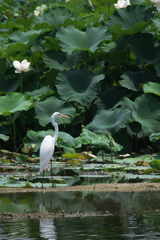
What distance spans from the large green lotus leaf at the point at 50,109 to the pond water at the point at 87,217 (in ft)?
11.4

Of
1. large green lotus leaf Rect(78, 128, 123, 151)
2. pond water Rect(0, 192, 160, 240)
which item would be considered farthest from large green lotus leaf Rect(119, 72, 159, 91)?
→ pond water Rect(0, 192, 160, 240)

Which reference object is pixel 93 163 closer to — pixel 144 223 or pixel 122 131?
pixel 122 131

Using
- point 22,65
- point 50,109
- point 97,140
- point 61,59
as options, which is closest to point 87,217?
point 97,140

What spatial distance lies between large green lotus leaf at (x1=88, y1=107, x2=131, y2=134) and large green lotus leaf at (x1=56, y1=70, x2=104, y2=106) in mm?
452

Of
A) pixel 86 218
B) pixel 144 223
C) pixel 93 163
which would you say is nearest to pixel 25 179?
pixel 93 163

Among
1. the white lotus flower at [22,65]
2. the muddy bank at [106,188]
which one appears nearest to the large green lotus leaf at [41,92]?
the white lotus flower at [22,65]

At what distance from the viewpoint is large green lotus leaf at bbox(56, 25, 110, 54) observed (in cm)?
982

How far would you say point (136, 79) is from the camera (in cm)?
988

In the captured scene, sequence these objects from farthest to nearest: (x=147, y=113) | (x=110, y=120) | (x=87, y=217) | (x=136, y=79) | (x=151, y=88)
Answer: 1. (x=136, y=79)
2. (x=151, y=88)
3. (x=147, y=113)
4. (x=110, y=120)
5. (x=87, y=217)

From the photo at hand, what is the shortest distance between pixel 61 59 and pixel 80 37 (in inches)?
21.8

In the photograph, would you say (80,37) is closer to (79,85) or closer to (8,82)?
(79,85)

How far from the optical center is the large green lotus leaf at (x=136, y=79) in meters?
9.77

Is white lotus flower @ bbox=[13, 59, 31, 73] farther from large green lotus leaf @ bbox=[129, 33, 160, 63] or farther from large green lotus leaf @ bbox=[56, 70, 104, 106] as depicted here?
large green lotus leaf @ bbox=[129, 33, 160, 63]

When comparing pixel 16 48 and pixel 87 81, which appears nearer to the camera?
pixel 87 81
